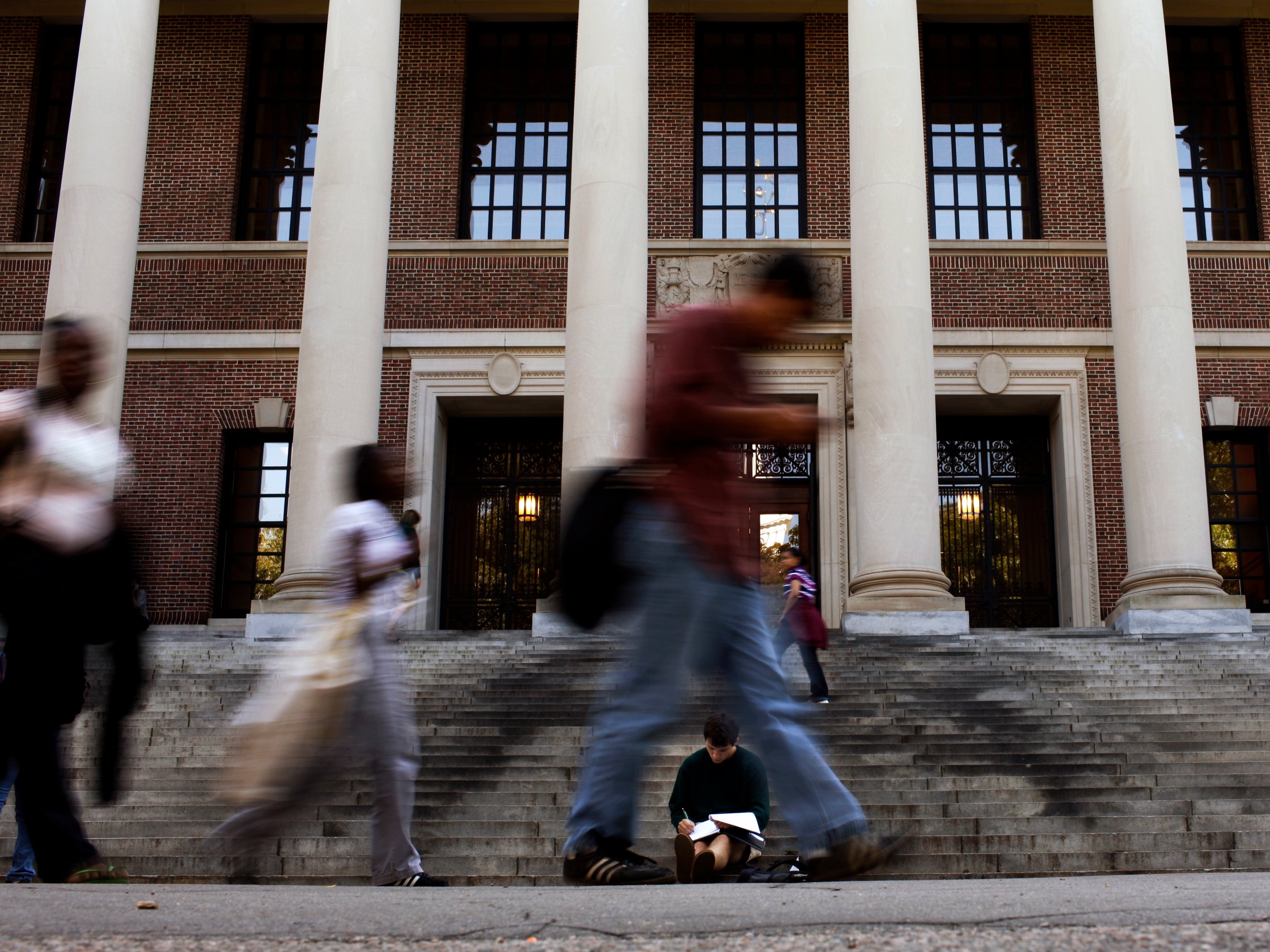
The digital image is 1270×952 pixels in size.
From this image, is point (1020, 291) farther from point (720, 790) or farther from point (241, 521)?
point (720, 790)

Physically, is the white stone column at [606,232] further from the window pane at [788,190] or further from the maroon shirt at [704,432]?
the maroon shirt at [704,432]

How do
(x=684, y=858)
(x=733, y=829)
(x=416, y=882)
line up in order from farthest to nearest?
1. (x=733, y=829)
2. (x=684, y=858)
3. (x=416, y=882)

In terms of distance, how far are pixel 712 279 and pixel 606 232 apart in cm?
502

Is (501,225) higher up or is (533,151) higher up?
(533,151)

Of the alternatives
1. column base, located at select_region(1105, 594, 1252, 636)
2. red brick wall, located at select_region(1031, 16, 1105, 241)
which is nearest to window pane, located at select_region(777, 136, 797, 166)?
red brick wall, located at select_region(1031, 16, 1105, 241)

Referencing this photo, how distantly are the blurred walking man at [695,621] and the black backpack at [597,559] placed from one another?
0.05 meters

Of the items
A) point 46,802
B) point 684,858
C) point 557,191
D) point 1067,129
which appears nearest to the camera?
point 46,802

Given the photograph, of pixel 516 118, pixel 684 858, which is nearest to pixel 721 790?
pixel 684 858

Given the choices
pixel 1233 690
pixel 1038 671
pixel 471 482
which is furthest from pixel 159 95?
pixel 1233 690

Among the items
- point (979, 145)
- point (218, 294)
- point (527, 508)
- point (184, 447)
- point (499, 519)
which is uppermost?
point (979, 145)

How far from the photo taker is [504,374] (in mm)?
20734

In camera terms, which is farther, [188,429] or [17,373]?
[17,373]

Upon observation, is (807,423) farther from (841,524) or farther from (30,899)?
(841,524)

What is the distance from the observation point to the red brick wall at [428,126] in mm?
21406
